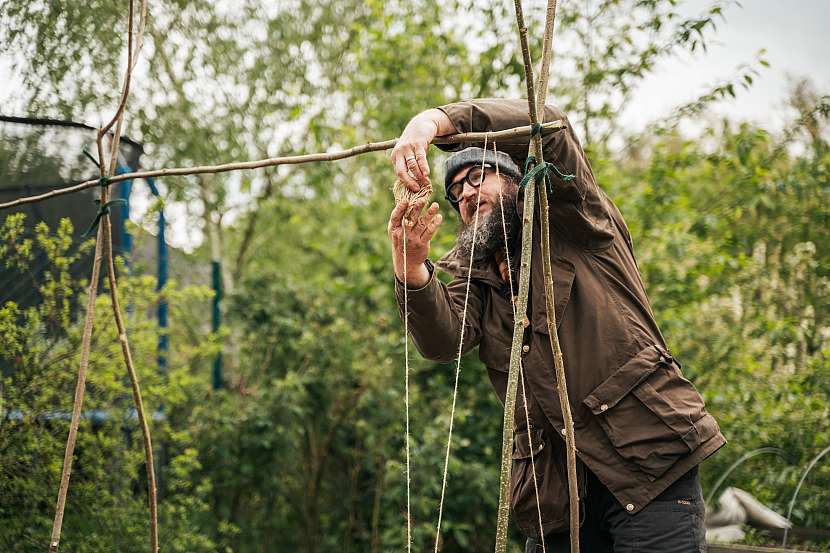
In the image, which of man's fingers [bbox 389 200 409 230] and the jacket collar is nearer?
man's fingers [bbox 389 200 409 230]

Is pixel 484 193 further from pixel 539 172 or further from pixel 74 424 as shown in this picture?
pixel 74 424

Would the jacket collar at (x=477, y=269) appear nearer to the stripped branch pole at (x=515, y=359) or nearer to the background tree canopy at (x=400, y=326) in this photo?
the stripped branch pole at (x=515, y=359)

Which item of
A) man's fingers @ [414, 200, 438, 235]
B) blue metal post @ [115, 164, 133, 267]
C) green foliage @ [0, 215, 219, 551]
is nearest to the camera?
man's fingers @ [414, 200, 438, 235]

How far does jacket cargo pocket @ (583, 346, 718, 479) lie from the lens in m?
1.87

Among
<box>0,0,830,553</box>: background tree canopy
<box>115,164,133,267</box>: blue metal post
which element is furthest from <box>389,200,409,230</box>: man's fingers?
<box>115,164,133,267</box>: blue metal post

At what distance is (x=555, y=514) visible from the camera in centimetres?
204

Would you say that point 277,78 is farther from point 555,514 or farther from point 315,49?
point 555,514

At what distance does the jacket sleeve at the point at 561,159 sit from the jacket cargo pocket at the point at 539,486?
0.53 meters

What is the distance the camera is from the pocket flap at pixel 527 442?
6.83 feet

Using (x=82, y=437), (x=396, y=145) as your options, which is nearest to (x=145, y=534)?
(x=82, y=437)

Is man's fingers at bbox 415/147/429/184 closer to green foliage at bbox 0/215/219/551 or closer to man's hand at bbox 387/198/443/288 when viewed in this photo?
man's hand at bbox 387/198/443/288

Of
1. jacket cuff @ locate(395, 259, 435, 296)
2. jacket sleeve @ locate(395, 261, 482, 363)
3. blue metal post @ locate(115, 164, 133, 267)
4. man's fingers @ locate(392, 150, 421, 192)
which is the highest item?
blue metal post @ locate(115, 164, 133, 267)

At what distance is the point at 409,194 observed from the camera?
188 cm

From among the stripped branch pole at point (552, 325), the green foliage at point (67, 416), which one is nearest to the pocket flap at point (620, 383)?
the stripped branch pole at point (552, 325)
